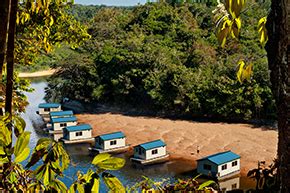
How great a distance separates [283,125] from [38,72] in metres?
66.8

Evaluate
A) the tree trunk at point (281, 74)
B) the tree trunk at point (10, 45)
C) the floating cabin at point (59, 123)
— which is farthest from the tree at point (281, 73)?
the floating cabin at point (59, 123)

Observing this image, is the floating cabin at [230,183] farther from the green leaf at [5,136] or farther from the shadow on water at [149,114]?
the green leaf at [5,136]

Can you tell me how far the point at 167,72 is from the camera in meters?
31.5

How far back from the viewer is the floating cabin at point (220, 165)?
1888 cm

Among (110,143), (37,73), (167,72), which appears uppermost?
(167,72)

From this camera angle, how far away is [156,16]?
45594 mm

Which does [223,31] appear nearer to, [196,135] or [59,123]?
[196,135]

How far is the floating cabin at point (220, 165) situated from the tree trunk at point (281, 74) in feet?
56.7

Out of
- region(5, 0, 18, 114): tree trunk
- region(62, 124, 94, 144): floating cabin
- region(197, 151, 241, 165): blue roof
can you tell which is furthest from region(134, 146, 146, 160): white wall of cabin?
region(5, 0, 18, 114): tree trunk

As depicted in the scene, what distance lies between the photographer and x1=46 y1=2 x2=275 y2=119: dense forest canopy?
92.7 feet

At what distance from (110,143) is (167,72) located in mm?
10371

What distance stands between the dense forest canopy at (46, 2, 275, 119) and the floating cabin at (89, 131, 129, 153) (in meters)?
8.10

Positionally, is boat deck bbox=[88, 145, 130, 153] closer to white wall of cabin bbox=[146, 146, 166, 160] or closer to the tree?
white wall of cabin bbox=[146, 146, 166, 160]

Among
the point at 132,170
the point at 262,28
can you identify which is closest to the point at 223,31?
the point at 262,28
